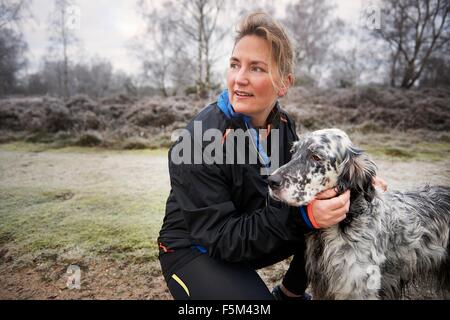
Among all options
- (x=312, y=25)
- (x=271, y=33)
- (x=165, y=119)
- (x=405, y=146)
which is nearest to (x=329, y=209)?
(x=271, y=33)

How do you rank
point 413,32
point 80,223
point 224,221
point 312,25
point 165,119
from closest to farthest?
point 224,221 → point 80,223 → point 165,119 → point 413,32 → point 312,25

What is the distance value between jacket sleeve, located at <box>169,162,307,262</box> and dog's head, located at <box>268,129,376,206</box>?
0.55ft

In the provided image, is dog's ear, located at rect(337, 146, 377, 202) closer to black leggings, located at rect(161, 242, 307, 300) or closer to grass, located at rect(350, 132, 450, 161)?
black leggings, located at rect(161, 242, 307, 300)

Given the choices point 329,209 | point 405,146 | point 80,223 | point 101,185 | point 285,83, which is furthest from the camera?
point 405,146

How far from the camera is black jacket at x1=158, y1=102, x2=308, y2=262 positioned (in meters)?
2.15

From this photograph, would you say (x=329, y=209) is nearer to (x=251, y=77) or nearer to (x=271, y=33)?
(x=251, y=77)

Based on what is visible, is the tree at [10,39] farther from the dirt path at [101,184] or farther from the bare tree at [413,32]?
the bare tree at [413,32]

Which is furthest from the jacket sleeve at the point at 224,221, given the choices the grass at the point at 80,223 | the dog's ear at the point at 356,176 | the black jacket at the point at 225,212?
the grass at the point at 80,223

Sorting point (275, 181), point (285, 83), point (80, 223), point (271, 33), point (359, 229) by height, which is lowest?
point (80, 223)

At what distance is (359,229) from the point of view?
2.35m

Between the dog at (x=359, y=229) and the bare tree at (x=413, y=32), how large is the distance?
13.9 m

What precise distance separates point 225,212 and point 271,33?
56.2 inches

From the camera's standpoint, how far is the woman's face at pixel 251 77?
247cm
